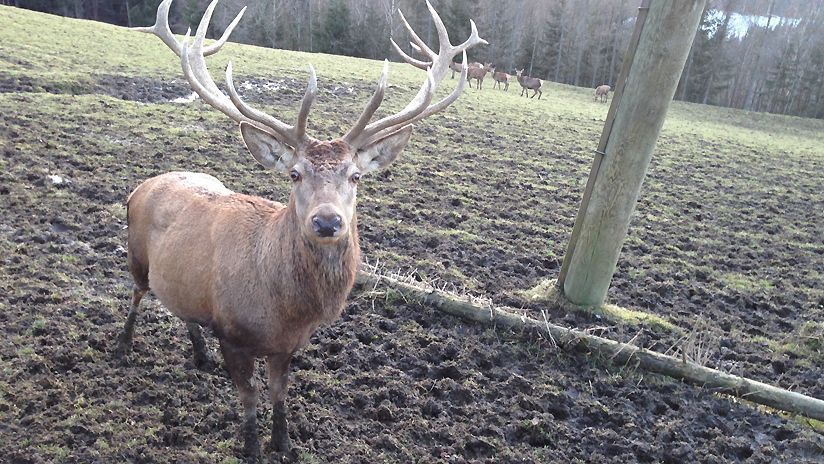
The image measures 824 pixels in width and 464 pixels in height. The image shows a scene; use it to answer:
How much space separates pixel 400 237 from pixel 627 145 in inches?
128

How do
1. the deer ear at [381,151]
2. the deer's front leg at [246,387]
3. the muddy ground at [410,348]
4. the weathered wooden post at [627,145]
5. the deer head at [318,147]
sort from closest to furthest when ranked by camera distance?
the deer head at [318,147]
the deer's front leg at [246,387]
the deer ear at [381,151]
the muddy ground at [410,348]
the weathered wooden post at [627,145]

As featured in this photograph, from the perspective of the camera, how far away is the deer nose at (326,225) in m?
3.10

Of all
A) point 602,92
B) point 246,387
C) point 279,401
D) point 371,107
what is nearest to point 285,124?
→ point 371,107

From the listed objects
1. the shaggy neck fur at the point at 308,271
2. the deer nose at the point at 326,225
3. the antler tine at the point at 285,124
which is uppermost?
the antler tine at the point at 285,124

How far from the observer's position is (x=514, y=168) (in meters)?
12.2

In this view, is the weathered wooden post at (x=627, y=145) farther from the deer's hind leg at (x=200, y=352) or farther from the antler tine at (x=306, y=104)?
the deer's hind leg at (x=200, y=352)

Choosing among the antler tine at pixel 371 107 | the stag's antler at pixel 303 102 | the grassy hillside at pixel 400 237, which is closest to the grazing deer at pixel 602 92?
the grassy hillside at pixel 400 237

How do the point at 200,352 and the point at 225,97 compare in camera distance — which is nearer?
the point at 225,97

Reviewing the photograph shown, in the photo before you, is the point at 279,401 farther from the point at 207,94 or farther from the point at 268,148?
the point at 207,94

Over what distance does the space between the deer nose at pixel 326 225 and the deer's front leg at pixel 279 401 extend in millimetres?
1136

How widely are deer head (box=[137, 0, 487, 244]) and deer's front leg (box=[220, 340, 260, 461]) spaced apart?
975 millimetres

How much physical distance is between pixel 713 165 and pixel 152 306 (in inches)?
583

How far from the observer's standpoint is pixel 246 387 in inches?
146

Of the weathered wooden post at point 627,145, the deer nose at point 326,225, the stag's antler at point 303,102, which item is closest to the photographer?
the deer nose at point 326,225
